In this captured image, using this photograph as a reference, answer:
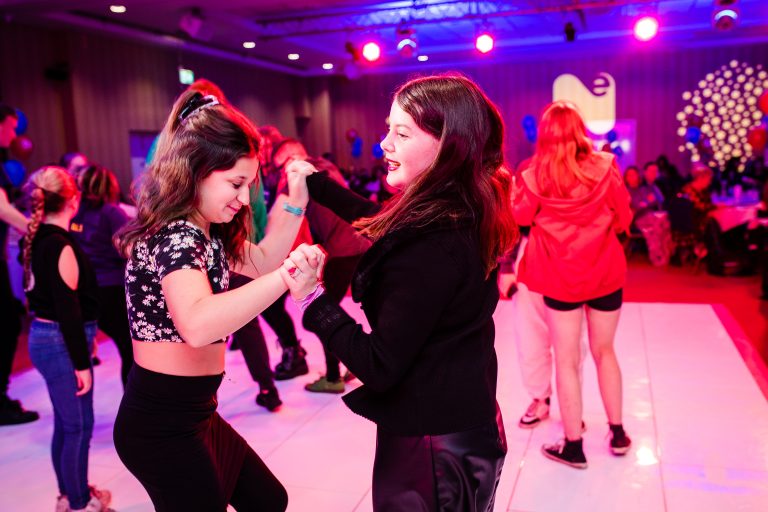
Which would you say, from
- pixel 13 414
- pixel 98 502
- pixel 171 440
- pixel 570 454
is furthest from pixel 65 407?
pixel 570 454

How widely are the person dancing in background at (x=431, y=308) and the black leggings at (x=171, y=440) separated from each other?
1.28 ft

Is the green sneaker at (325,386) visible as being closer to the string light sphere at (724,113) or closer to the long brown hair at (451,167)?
the long brown hair at (451,167)

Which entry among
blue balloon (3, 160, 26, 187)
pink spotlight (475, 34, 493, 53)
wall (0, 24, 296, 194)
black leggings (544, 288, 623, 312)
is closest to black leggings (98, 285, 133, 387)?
black leggings (544, 288, 623, 312)

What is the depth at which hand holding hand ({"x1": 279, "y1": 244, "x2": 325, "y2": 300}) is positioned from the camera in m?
1.23

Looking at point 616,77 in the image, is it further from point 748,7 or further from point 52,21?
point 52,21

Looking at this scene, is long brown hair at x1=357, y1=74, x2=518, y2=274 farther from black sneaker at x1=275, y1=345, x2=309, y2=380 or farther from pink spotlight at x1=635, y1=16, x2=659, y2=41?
pink spotlight at x1=635, y1=16, x2=659, y2=41

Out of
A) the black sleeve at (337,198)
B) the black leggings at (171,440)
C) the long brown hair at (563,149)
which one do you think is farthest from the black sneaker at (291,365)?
the black leggings at (171,440)

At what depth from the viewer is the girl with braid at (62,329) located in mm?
2275

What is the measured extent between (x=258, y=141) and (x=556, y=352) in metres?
1.81

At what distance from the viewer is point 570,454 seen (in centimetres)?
280

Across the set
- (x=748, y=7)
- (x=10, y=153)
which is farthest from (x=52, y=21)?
(x=748, y=7)

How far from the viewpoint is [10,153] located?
24.9 ft

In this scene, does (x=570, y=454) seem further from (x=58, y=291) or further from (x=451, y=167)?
(x=58, y=291)

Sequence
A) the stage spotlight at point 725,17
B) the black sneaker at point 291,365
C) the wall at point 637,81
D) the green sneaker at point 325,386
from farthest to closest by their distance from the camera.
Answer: the wall at point 637,81, the stage spotlight at point 725,17, the black sneaker at point 291,365, the green sneaker at point 325,386
